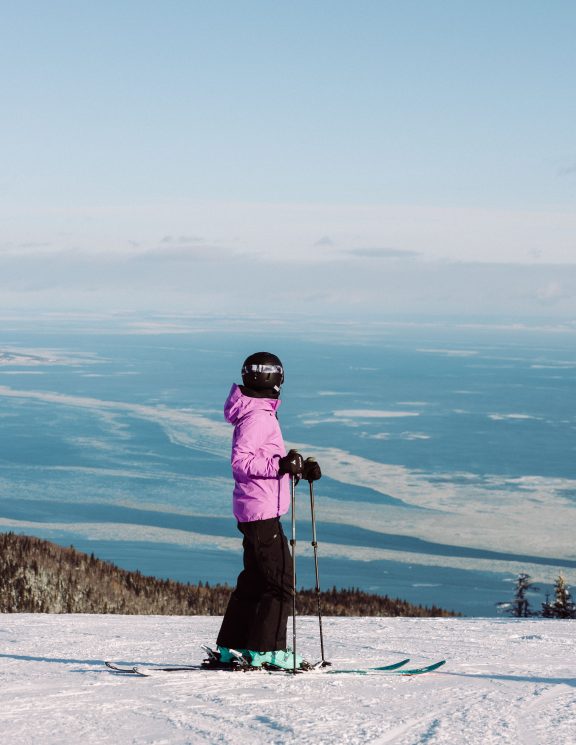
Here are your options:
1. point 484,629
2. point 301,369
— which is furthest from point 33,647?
point 301,369

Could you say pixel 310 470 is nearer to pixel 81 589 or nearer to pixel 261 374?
pixel 261 374

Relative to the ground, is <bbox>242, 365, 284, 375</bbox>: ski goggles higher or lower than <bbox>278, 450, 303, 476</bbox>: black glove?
higher

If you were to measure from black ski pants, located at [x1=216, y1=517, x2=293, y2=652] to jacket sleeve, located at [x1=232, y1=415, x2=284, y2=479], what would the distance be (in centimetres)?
37

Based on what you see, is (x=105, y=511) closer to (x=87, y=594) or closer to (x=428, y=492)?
(x=428, y=492)

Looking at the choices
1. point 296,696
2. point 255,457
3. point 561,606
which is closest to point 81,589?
point 255,457

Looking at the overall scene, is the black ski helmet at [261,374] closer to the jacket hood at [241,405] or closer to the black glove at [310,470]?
the jacket hood at [241,405]

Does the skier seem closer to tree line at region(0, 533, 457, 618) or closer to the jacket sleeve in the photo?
the jacket sleeve

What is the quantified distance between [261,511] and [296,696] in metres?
1.14

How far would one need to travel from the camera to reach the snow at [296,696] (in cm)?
443

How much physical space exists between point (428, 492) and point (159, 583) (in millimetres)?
55148

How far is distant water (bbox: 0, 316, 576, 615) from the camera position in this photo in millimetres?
51406

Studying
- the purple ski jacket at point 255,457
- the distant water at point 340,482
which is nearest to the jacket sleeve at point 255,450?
the purple ski jacket at point 255,457

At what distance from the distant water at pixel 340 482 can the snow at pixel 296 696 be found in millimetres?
36482

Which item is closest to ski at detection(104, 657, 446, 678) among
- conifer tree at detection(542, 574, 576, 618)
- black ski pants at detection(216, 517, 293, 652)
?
black ski pants at detection(216, 517, 293, 652)
